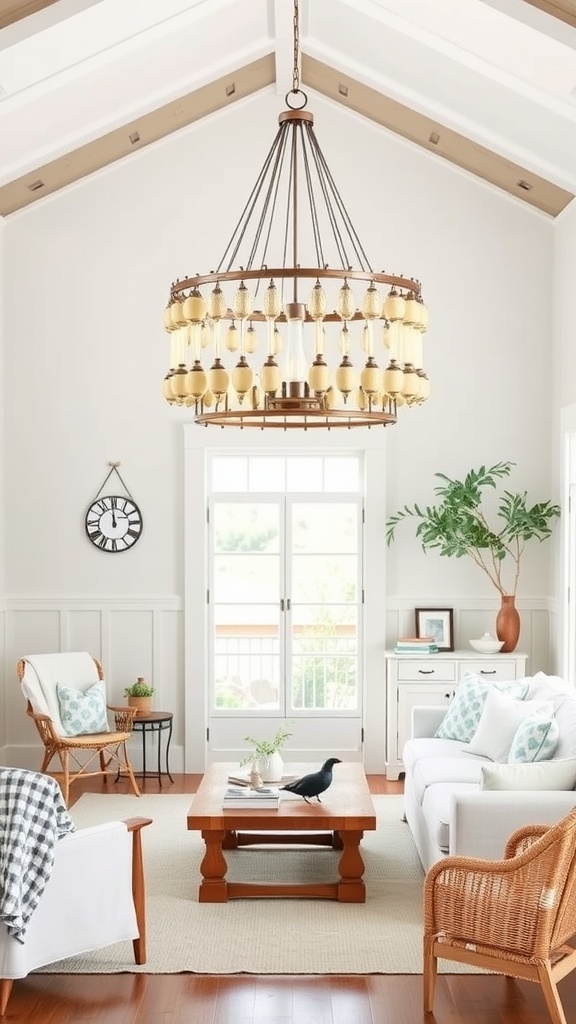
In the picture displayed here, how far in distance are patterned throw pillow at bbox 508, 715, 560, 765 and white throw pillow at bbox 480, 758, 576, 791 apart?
1.46 feet

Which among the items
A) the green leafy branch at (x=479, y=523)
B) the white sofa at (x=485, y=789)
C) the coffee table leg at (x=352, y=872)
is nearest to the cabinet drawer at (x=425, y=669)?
the green leafy branch at (x=479, y=523)

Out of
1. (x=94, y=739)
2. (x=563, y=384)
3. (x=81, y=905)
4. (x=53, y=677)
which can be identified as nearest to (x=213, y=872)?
(x=81, y=905)

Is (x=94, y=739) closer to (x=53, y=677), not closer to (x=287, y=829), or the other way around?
(x=53, y=677)

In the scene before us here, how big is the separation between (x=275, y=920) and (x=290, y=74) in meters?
5.75

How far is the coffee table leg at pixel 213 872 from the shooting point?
5660 mm

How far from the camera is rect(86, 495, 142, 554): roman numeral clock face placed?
8.48m

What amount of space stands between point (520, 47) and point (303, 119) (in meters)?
2.69

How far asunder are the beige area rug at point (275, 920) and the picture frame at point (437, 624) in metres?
1.75

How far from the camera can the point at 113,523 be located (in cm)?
850

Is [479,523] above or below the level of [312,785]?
above

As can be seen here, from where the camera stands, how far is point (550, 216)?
8422 millimetres

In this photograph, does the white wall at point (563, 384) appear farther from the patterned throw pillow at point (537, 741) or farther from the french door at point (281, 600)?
the patterned throw pillow at point (537, 741)

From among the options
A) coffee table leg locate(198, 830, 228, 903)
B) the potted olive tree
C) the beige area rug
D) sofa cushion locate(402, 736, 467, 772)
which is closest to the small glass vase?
the beige area rug

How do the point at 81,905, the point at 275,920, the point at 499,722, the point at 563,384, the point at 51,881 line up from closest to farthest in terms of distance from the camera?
the point at 51,881
the point at 81,905
the point at 275,920
the point at 499,722
the point at 563,384
